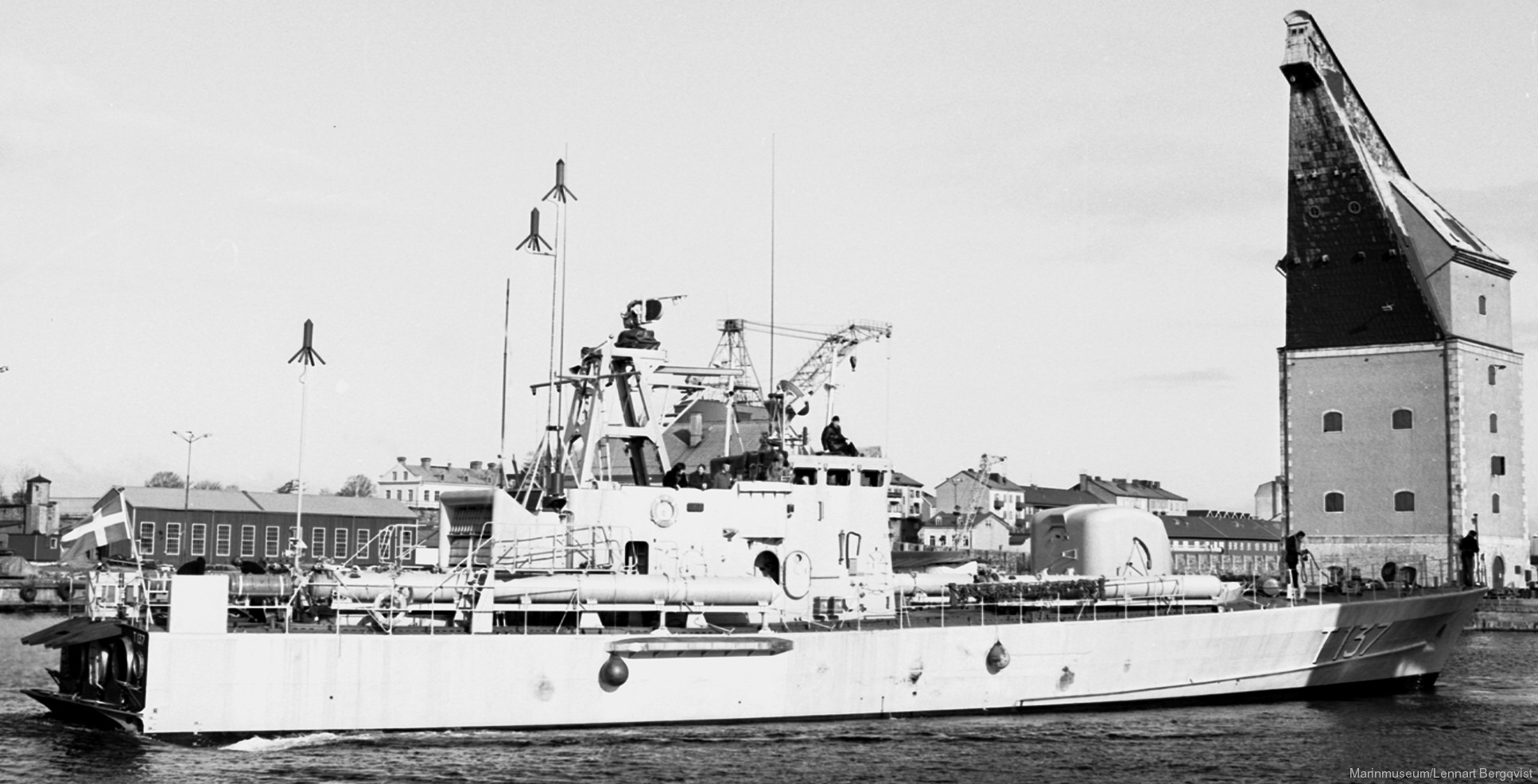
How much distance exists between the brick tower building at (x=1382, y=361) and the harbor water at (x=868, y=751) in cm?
3612

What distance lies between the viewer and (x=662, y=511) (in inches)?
1092

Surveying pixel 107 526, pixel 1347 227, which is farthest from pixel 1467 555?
pixel 1347 227

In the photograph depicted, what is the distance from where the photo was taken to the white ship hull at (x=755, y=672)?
23.2 m

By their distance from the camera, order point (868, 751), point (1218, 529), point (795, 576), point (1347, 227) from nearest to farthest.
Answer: point (868, 751)
point (795, 576)
point (1347, 227)
point (1218, 529)

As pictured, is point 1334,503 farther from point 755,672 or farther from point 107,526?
point 107,526

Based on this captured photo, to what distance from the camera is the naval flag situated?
24938 mm

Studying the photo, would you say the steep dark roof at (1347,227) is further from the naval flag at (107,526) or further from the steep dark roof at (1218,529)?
the steep dark roof at (1218,529)

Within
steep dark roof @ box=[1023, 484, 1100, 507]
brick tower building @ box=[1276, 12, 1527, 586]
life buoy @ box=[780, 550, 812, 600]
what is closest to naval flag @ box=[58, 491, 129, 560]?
life buoy @ box=[780, 550, 812, 600]

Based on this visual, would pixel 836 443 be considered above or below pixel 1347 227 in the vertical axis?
below

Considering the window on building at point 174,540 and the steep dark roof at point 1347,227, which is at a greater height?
the steep dark roof at point 1347,227

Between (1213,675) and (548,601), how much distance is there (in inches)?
545

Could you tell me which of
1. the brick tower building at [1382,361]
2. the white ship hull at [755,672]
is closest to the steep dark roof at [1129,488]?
the brick tower building at [1382,361]

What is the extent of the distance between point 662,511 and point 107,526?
31.0 ft

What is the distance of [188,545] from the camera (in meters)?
75.3
